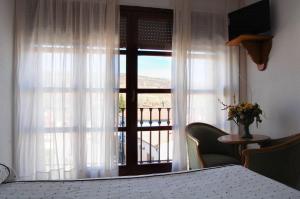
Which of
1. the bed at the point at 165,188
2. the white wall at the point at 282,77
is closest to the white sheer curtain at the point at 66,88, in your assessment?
the bed at the point at 165,188

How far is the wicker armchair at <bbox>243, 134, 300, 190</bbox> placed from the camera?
2289mm

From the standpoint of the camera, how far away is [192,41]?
3420 millimetres

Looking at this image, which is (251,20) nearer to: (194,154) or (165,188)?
(194,154)

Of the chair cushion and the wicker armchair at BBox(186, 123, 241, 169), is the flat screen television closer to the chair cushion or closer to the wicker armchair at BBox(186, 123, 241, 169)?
the wicker armchair at BBox(186, 123, 241, 169)

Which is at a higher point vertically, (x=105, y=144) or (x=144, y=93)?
(x=144, y=93)

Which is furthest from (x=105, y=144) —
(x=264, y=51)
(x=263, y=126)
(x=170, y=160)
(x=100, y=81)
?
(x=264, y=51)

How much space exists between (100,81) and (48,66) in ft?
2.04

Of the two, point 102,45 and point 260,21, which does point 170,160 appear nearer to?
point 102,45

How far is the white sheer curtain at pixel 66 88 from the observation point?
9.81 ft

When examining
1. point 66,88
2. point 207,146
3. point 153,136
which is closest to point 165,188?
point 207,146

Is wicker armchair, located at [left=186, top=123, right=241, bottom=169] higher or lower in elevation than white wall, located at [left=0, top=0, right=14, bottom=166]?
lower

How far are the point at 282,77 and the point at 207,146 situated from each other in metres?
1.16

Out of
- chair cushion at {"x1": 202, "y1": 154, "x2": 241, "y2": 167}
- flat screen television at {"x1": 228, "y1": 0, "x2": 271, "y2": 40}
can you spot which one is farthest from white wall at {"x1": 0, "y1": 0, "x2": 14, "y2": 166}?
flat screen television at {"x1": 228, "y1": 0, "x2": 271, "y2": 40}

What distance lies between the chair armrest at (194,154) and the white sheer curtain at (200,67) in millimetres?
364
